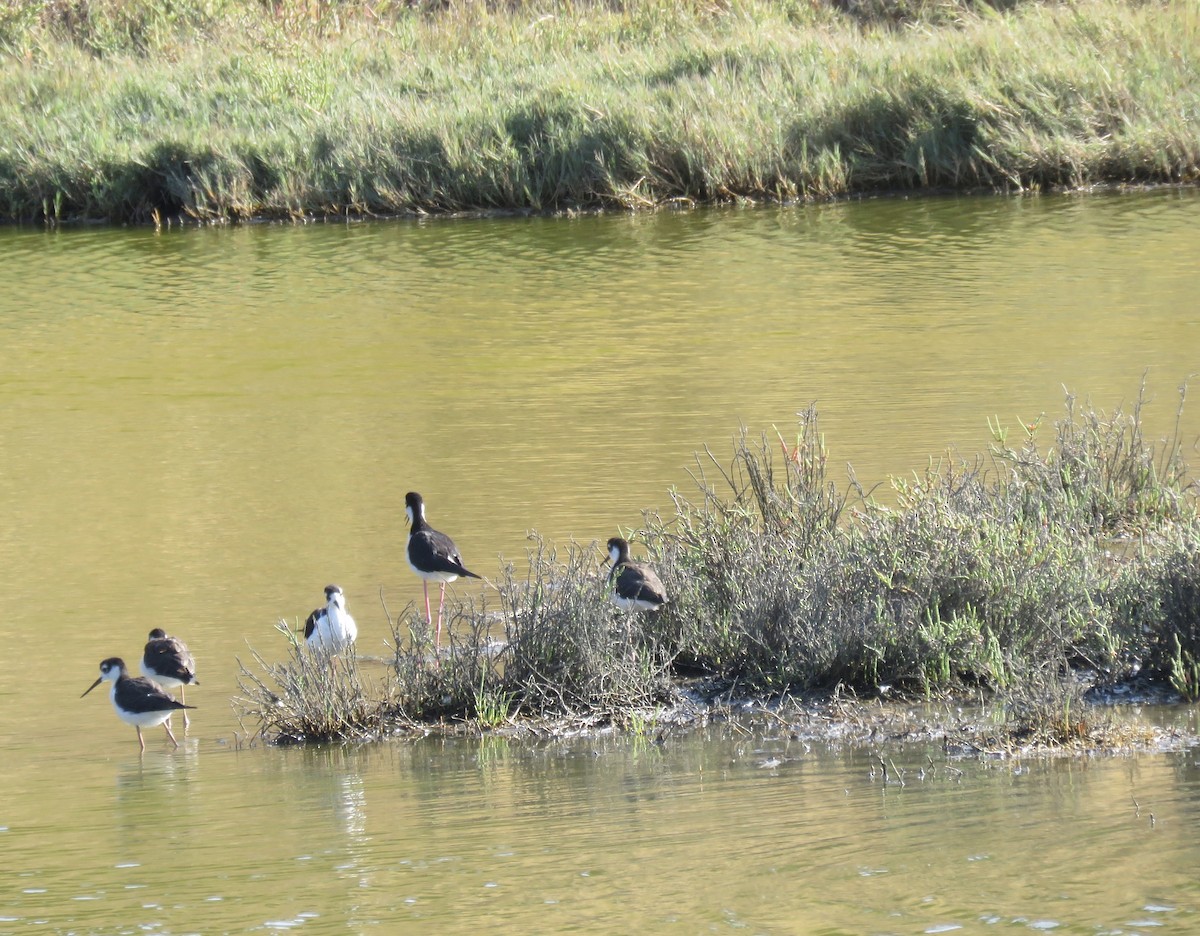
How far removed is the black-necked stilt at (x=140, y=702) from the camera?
21.5 ft

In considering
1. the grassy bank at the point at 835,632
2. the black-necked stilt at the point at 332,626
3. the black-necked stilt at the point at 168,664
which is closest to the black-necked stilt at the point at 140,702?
the black-necked stilt at the point at 168,664

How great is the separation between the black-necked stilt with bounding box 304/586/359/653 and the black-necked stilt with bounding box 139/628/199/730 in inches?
18.7

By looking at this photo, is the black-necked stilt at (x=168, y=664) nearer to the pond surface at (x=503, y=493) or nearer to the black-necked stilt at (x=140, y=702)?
the black-necked stilt at (x=140, y=702)

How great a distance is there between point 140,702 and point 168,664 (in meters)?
0.37

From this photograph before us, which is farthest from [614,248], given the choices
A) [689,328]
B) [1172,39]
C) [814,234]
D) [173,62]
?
[173,62]

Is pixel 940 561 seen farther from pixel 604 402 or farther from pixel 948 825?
pixel 604 402

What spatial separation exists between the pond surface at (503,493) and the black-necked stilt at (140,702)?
13cm

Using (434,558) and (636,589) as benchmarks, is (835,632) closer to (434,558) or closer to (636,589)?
(636,589)

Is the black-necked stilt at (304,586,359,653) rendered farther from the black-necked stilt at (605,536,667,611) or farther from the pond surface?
the black-necked stilt at (605,536,667,611)

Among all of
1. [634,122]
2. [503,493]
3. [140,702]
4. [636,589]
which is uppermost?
[634,122]

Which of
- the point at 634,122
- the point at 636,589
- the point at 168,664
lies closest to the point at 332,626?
the point at 168,664

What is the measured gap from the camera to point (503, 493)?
1008 cm

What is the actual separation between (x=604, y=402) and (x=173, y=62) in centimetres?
1717

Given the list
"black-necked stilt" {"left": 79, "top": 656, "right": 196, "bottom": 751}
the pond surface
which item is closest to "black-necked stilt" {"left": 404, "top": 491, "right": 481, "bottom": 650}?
the pond surface
